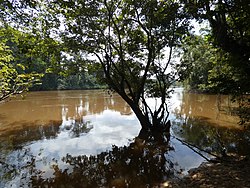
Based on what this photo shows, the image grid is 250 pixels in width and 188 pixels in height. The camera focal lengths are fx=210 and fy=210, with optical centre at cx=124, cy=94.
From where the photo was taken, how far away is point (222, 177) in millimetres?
4555

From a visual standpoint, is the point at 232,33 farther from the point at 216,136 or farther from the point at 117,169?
the point at 117,169

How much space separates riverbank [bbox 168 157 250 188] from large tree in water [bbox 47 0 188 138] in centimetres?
476

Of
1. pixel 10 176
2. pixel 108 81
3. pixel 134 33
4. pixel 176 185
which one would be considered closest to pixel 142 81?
pixel 108 81

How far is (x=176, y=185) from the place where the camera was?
4836mm

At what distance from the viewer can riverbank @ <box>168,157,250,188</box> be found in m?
4.24

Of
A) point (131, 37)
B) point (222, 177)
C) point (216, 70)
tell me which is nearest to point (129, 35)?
point (131, 37)

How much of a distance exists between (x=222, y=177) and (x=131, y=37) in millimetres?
7166

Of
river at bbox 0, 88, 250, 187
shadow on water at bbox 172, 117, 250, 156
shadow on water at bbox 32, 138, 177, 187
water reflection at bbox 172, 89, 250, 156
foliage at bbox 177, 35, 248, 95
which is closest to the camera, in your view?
shadow on water at bbox 32, 138, 177, 187

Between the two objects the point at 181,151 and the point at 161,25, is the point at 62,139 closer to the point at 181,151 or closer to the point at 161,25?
the point at 181,151

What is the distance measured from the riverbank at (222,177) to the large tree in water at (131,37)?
4.76 metres

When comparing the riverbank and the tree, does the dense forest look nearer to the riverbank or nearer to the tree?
the tree

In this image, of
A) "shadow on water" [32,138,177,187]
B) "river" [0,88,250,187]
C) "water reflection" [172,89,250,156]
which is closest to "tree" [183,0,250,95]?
"water reflection" [172,89,250,156]

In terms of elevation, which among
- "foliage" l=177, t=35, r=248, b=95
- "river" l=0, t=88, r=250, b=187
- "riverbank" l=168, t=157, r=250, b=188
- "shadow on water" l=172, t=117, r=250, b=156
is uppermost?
"foliage" l=177, t=35, r=248, b=95

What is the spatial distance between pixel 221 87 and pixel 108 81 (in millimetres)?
5479
